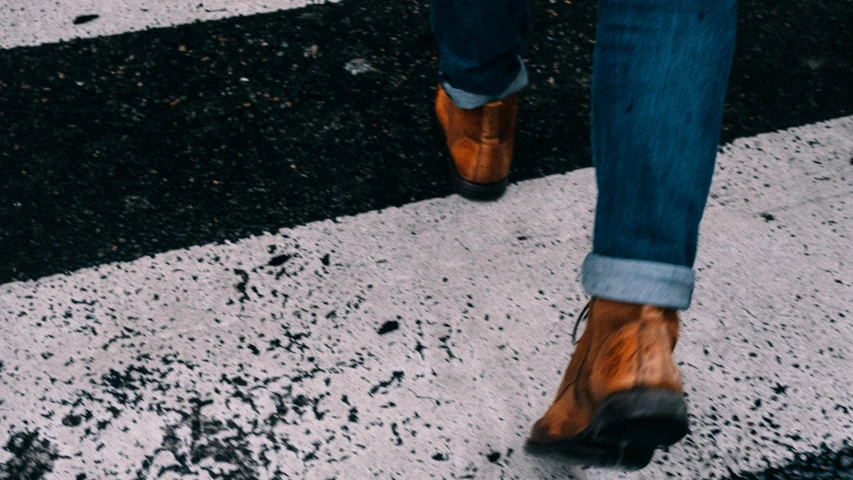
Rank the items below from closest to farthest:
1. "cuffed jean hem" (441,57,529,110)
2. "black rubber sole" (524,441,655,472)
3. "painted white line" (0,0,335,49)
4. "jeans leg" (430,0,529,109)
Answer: "black rubber sole" (524,441,655,472) → "jeans leg" (430,0,529,109) → "cuffed jean hem" (441,57,529,110) → "painted white line" (0,0,335,49)

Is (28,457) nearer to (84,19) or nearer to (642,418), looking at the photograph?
(642,418)

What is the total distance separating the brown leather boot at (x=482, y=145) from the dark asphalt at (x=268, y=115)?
A: 0.11 m

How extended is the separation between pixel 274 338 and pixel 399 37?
1.40 meters

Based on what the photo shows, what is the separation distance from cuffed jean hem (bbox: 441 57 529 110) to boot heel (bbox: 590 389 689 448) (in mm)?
977

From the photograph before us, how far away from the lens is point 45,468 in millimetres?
1574

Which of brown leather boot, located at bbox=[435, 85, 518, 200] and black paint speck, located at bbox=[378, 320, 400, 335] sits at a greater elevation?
brown leather boot, located at bbox=[435, 85, 518, 200]

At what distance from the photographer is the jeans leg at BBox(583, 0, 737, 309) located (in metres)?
1.16

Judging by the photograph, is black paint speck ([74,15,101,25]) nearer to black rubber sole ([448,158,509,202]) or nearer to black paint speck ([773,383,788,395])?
black rubber sole ([448,158,509,202])

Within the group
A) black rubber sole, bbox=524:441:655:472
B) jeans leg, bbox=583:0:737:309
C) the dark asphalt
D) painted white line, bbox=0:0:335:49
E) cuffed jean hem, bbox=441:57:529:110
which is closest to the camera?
jeans leg, bbox=583:0:737:309

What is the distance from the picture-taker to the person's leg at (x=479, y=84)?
5.72 ft

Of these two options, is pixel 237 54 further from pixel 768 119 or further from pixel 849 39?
pixel 849 39

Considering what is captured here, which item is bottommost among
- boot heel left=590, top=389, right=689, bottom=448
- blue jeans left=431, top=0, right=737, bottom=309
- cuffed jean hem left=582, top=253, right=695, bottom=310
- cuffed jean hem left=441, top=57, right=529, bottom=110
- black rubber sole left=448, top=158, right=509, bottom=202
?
black rubber sole left=448, top=158, right=509, bottom=202

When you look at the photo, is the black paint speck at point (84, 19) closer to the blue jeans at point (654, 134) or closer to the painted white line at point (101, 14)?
the painted white line at point (101, 14)

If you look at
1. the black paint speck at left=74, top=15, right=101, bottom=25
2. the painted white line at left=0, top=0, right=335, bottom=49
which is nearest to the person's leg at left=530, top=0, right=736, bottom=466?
the painted white line at left=0, top=0, right=335, bottom=49
